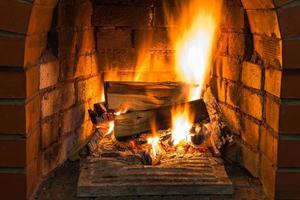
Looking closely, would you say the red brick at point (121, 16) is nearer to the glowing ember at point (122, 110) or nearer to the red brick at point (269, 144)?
the glowing ember at point (122, 110)

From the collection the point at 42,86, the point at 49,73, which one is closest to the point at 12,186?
the point at 42,86

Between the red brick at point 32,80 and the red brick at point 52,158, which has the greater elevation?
the red brick at point 32,80

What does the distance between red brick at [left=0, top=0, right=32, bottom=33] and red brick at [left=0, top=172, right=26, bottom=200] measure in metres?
0.63

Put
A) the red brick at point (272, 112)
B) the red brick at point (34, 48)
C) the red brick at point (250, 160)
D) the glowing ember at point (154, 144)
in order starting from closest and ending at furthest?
the red brick at point (34, 48) → the red brick at point (272, 112) → the red brick at point (250, 160) → the glowing ember at point (154, 144)

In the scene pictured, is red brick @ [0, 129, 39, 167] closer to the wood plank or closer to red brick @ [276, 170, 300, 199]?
the wood plank

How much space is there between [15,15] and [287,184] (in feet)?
4.59

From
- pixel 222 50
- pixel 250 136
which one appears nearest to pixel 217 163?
pixel 250 136

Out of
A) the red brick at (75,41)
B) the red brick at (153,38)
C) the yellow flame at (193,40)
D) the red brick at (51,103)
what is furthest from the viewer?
the red brick at (153,38)

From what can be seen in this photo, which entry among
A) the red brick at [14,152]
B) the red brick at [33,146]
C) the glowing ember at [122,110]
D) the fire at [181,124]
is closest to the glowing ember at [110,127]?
the glowing ember at [122,110]

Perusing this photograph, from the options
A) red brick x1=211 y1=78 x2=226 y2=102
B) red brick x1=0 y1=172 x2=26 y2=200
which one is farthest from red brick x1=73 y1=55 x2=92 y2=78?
red brick x1=0 y1=172 x2=26 y2=200

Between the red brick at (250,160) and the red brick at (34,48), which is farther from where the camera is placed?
the red brick at (250,160)

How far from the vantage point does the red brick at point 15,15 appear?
201 centimetres

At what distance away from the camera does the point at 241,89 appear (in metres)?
2.81

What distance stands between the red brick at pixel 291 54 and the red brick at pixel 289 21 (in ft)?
0.11
